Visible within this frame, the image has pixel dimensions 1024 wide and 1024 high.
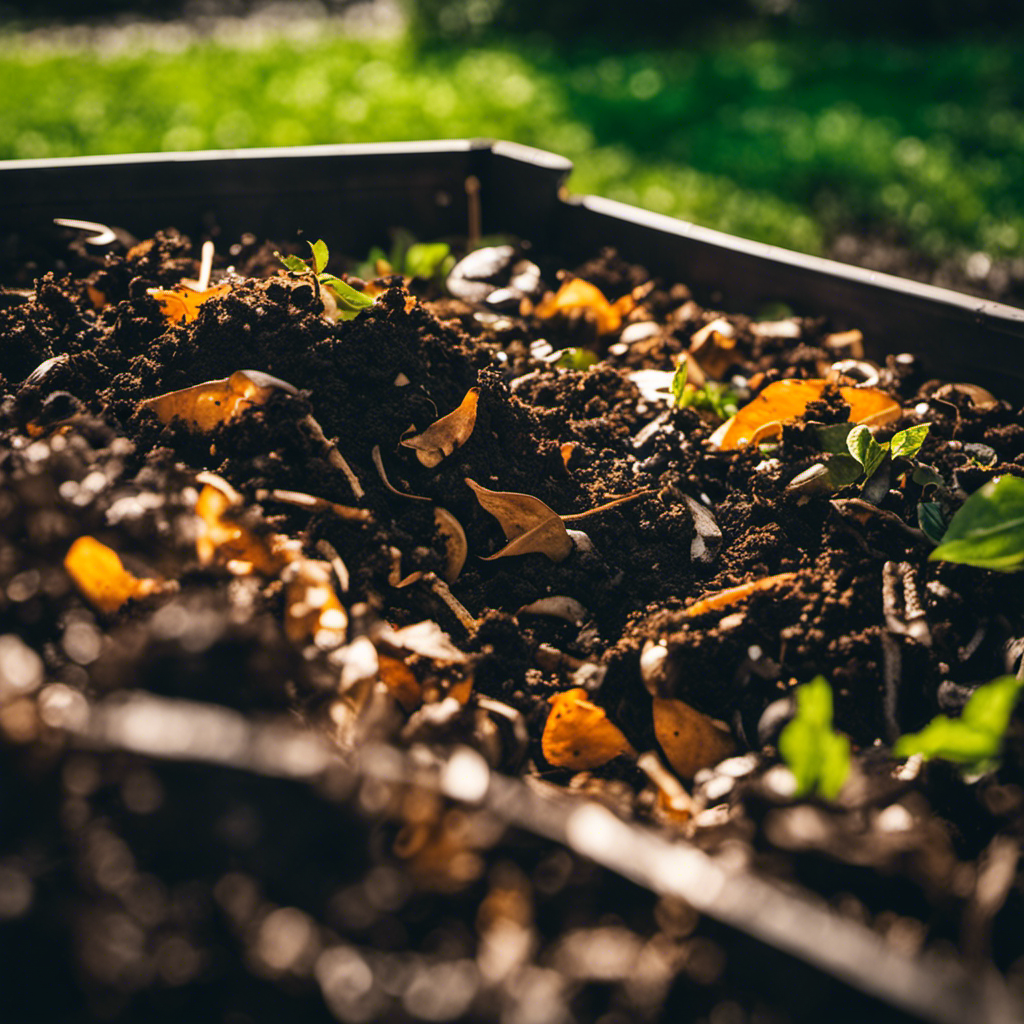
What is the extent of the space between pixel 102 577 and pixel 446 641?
0.50 m

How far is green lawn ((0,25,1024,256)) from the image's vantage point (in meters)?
4.42

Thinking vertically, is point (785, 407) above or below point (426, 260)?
below

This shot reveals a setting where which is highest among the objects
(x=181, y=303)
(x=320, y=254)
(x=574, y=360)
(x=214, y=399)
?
(x=320, y=254)

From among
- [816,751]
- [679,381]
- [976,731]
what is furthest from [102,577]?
[679,381]

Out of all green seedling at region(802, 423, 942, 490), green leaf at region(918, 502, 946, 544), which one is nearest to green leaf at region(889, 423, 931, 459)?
green seedling at region(802, 423, 942, 490)

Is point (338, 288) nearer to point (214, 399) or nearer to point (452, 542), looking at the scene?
point (214, 399)

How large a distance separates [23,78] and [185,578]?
6441mm

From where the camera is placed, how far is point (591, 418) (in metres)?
1.90

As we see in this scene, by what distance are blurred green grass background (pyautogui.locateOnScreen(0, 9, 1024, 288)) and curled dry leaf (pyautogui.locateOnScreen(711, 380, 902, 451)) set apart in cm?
245

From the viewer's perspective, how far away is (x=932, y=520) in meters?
1.47

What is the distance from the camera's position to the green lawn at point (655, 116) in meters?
4.42

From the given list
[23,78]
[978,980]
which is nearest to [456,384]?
[978,980]

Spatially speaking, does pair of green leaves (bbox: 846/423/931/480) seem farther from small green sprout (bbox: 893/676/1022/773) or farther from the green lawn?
the green lawn

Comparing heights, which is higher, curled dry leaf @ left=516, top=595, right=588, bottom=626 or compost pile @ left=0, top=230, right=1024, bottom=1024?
compost pile @ left=0, top=230, right=1024, bottom=1024
